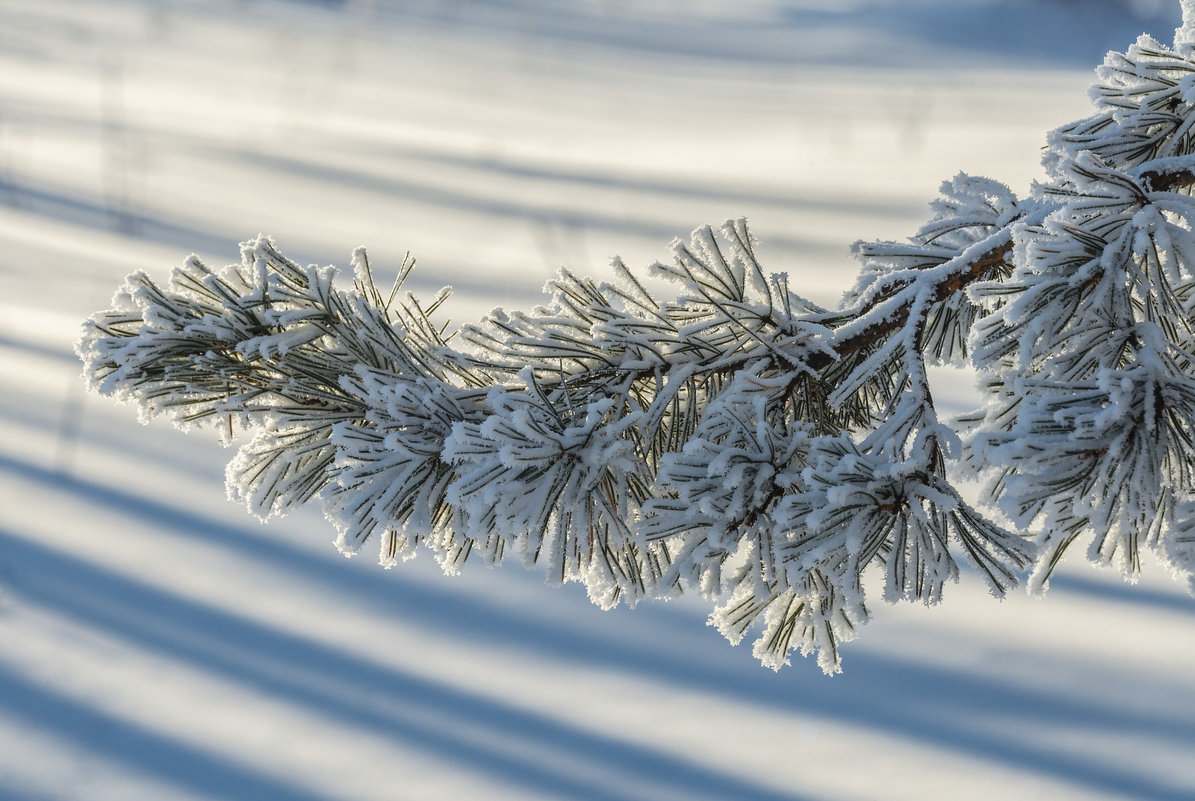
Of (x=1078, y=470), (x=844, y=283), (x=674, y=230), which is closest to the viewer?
(x=1078, y=470)

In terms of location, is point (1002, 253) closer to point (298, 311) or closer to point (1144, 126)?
point (1144, 126)

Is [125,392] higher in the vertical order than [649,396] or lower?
lower

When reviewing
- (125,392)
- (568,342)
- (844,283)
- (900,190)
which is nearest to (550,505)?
(568,342)

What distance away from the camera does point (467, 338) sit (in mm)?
964

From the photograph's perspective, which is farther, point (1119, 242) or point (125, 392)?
point (125, 392)

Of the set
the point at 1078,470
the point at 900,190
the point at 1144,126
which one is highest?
the point at 900,190

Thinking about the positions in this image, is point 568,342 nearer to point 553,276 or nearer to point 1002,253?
point 553,276

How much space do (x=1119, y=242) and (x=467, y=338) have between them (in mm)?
604

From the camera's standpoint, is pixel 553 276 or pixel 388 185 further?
pixel 388 185

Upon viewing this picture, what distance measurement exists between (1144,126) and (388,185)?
556cm

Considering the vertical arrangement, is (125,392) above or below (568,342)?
below

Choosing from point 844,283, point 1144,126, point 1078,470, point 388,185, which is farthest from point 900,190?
point 1078,470

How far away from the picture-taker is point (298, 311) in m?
0.85

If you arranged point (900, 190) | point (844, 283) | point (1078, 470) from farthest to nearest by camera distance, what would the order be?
point (900, 190)
point (844, 283)
point (1078, 470)
